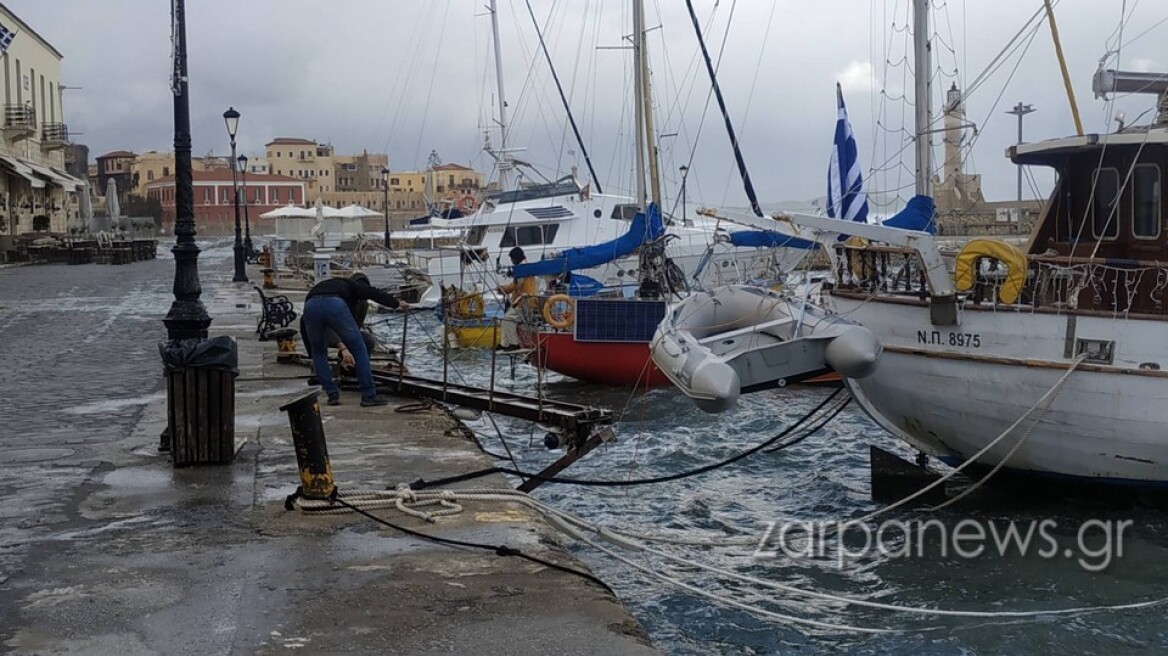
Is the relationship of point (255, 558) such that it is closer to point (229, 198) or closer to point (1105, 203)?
point (1105, 203)

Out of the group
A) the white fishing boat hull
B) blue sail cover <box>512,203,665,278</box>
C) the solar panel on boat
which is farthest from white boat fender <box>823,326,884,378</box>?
blue sail cover <box>512,203,665,278</box>

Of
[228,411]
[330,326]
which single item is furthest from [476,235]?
[228,411]

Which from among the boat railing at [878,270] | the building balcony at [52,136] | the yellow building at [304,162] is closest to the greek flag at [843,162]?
the boat railing at [878,270]

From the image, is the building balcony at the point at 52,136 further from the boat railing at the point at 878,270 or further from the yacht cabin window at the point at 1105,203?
the yacht cabin window at the point at 1105,203

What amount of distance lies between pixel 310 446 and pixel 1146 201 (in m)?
8.37

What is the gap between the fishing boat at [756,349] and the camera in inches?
392

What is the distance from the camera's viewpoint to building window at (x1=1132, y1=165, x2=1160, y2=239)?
11.2 m

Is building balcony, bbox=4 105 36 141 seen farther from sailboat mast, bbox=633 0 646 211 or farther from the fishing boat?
the fishing boat

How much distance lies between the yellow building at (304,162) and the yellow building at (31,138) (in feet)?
244

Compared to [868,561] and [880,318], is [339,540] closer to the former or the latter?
[868,561]

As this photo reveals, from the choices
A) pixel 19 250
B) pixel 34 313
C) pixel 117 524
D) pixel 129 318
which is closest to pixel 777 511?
pixel 117 524

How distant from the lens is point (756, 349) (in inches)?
417

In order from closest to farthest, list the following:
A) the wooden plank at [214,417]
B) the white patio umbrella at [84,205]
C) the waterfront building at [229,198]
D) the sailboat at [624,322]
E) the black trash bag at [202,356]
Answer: the black trash bag at [202,356] < the wooden plank at [214,417] < the sailboat at [624,322] < the white patio umbrella at [84,205] < the waterfront building at [229,198]

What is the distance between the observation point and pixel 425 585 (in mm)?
6242
